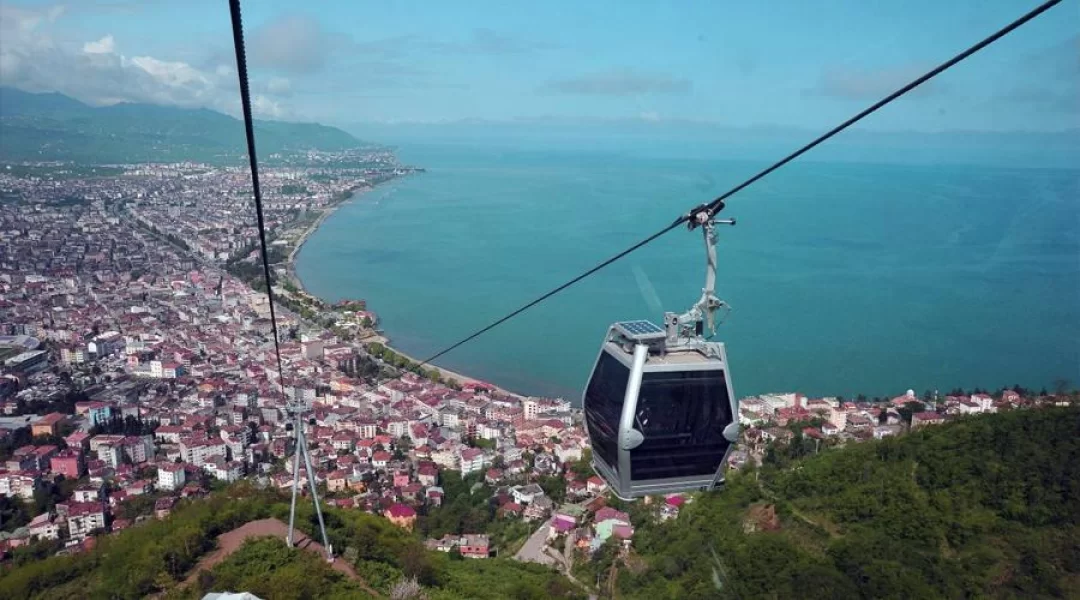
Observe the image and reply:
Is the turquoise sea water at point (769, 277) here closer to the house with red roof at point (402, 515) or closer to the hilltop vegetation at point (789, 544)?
the hilltop vegetation at point (789, 544)

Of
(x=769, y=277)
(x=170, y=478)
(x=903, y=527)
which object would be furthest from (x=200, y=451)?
(x=769, y=277)

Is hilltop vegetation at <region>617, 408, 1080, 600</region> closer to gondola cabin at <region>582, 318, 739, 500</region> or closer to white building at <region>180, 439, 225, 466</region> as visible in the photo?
gondola cabin at <region>582, 318, 739, 500</region>

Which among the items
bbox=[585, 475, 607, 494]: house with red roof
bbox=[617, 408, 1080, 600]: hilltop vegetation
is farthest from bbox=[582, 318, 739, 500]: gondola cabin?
A: bbox=[585, 475, 607, 494]: house with red roof

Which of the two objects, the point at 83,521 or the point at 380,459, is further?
the point at 380,459

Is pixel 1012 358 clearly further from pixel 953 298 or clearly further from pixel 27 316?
pixel 27 316

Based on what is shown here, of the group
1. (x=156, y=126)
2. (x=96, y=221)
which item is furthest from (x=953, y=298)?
(x=156, y=126)

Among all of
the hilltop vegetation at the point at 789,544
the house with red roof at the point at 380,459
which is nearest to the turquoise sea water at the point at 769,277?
the house with red roof at the point at 380,459

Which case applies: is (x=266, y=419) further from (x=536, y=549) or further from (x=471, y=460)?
(x=536, y=549)
